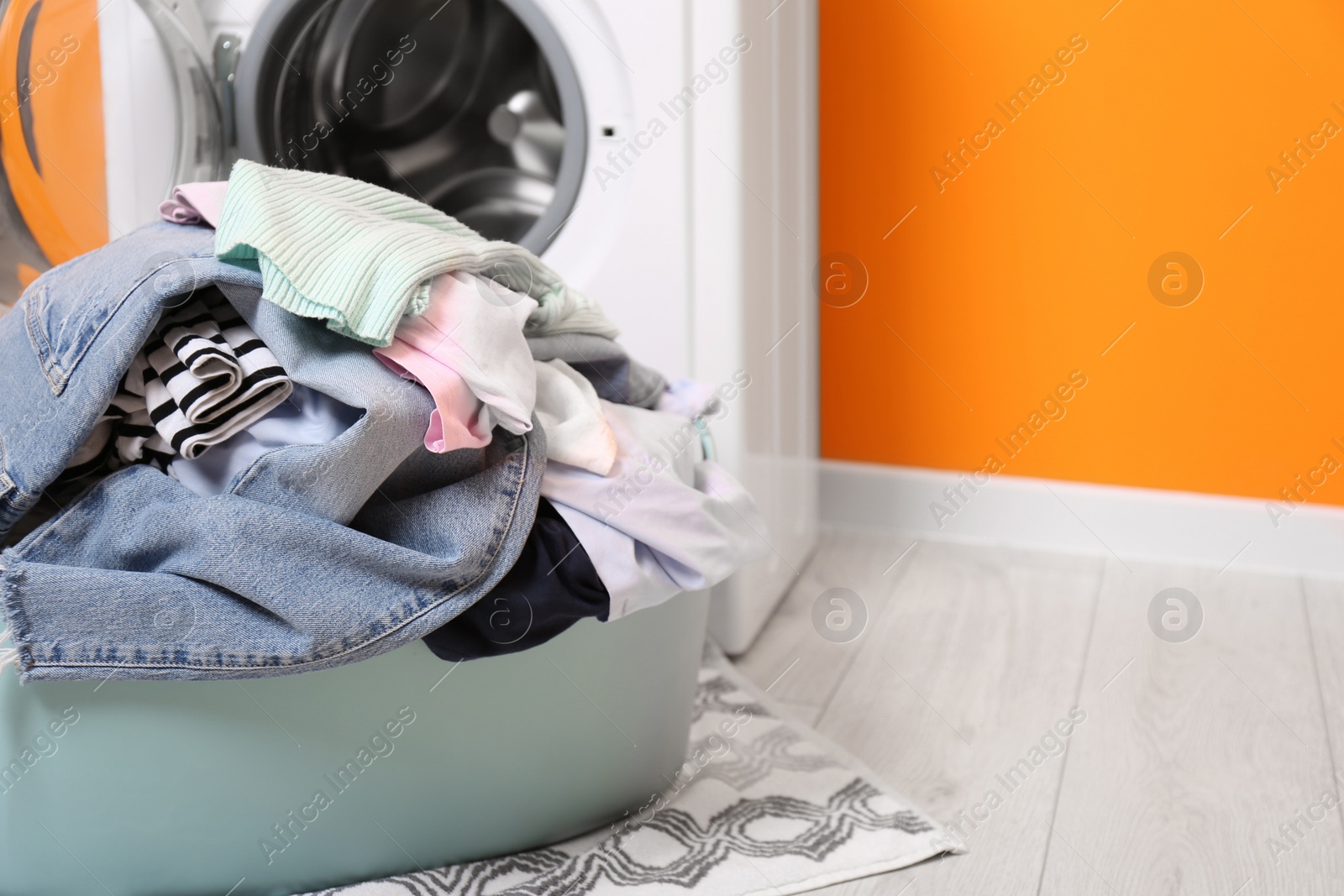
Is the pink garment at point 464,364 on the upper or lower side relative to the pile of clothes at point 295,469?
upper

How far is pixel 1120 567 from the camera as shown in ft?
4.94

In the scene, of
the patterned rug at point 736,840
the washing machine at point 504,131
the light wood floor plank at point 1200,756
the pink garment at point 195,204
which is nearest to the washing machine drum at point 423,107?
the washing machine at point 504,131

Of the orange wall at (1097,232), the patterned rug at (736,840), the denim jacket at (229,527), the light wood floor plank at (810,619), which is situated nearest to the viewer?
the denim jacket at (229,527)

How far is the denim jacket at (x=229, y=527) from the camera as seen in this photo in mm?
716

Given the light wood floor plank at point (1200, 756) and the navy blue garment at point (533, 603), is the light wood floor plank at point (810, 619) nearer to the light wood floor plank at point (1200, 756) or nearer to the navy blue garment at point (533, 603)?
the light wood floor plank at point (1200, 756)

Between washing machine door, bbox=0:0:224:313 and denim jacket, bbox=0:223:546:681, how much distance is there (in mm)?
399

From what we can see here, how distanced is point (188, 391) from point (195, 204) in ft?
0.68

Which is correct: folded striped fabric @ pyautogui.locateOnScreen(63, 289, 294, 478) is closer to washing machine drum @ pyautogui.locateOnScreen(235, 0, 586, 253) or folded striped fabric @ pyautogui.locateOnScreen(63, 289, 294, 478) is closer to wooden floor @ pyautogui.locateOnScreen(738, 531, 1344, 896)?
washing machine drum @ pyautogui.locateOnScreen(235, 0, 586, 253)

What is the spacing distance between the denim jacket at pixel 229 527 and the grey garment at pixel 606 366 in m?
0.15

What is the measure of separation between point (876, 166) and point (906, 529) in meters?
0.50

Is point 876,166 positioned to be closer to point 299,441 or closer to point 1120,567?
point 1120,567

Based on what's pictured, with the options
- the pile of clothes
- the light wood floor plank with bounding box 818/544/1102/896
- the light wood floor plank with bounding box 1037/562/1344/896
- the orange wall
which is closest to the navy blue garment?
the pile of clothes

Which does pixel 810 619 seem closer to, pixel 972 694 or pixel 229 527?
pixel 972 694

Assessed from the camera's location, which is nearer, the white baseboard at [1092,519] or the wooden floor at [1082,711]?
the wooden floor at [1082,711]
